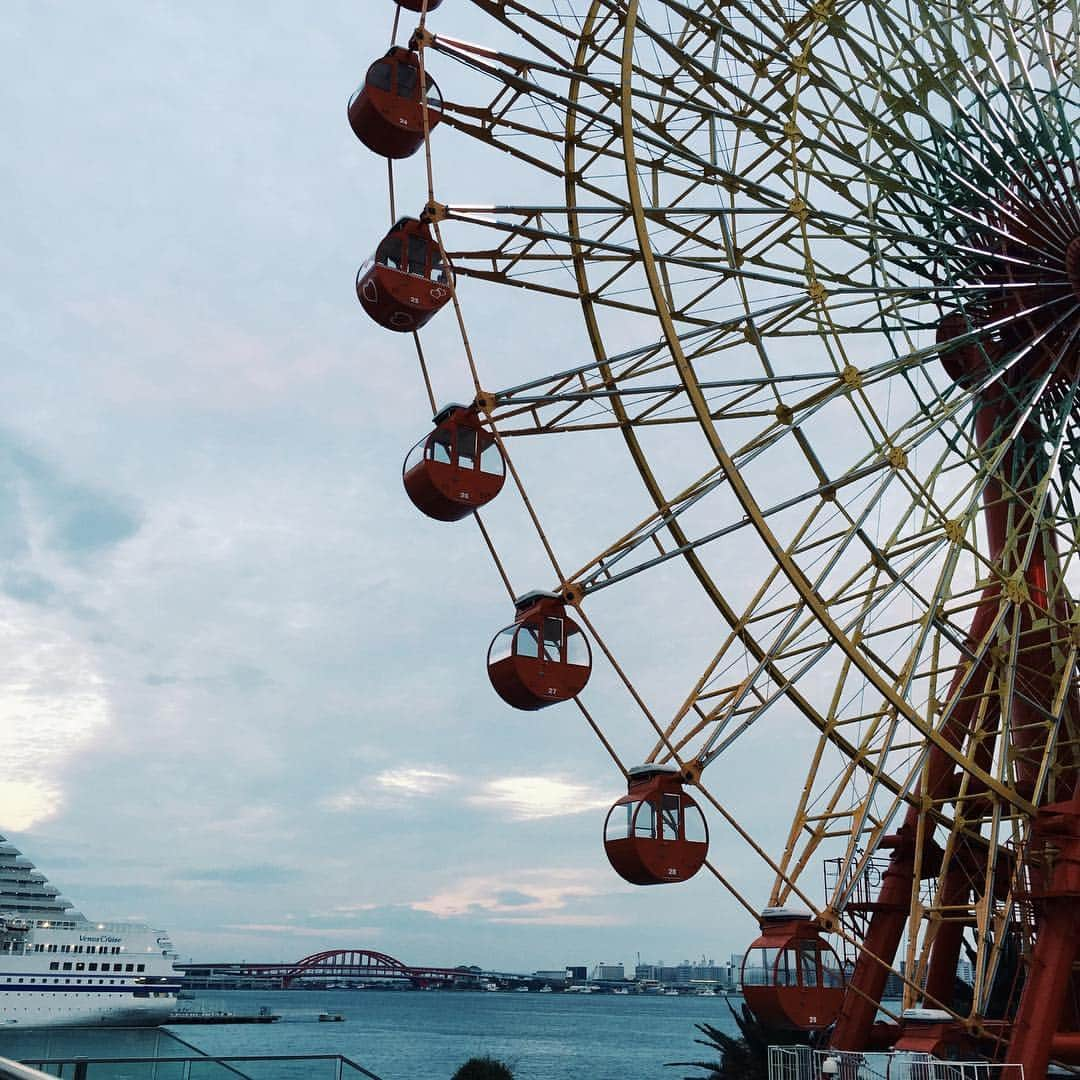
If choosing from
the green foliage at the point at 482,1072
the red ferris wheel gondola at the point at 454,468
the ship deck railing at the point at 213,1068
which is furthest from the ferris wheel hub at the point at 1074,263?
the green foliage at the point at 482,1072

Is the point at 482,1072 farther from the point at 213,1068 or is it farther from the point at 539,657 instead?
the point at 213,1068

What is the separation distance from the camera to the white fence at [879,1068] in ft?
58.9

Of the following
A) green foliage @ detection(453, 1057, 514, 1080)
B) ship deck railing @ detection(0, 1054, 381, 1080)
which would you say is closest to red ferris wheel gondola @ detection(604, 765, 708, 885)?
ship deck railing @ detection(0, 1054, 381, 1080)

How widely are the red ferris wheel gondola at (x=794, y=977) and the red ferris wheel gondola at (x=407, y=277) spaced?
10871 mm

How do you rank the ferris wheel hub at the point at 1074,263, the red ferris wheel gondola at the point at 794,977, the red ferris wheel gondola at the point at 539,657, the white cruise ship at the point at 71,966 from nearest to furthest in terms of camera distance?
the red ferris wheel gondola at the point at 794,977 → the red ferris wheel gondola at the point at 539,657 → the ferris wheel hub at the point at 1074,263 → the white cruise ship at the point at 71,966

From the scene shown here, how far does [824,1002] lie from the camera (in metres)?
16.7

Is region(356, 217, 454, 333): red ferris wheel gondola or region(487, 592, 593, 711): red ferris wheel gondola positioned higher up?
region(356, 217, 454, 333): red ferris wheel gondola

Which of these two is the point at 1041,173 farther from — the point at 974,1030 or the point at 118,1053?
the point at 118,1053

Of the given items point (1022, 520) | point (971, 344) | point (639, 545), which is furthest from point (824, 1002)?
point (971, 344)

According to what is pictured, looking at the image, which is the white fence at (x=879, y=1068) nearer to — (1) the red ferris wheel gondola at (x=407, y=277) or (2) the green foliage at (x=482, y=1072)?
(1) the red ferris wheel gondola at (x=407, y=277)

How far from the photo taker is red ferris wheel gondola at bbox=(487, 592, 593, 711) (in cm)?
1791

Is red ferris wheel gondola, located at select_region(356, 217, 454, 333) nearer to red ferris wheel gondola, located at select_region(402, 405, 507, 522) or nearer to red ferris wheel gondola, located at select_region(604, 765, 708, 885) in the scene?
red ferris wheel gondola, located at select_region(402, 405, 507, 522)

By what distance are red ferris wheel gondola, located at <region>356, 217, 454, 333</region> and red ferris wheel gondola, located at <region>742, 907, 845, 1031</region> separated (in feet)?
35.7

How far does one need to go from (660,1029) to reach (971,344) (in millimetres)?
150519
